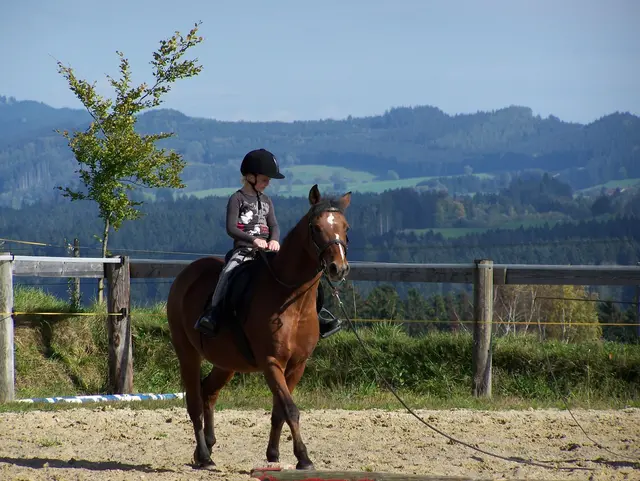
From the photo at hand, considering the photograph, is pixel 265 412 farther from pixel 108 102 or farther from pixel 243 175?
pixel 108 102

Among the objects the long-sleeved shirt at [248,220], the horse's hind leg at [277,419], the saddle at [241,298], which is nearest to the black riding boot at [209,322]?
the saddle at [241,298]

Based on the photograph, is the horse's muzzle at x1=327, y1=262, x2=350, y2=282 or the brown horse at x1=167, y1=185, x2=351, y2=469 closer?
the horse's muzzle at x1=327, y1=262, x2=350, y2=282

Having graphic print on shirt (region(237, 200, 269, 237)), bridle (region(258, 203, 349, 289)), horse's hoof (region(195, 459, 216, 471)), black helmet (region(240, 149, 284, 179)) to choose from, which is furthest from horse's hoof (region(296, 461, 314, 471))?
black helmet (region(240, 149, 284, 179))

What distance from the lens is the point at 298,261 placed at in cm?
707

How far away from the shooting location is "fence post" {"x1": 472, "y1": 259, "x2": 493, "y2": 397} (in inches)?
440

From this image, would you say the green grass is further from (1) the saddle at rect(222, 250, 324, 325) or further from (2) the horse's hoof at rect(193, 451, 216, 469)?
(1) the saddle at rect(222, 250, 324, 325)

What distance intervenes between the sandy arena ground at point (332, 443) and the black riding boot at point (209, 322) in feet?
3.68

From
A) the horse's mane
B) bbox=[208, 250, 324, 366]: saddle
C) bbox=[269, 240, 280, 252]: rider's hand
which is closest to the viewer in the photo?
the horse's mane

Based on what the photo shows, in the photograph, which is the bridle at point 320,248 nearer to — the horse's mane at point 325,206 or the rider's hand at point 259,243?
the horse's mane at point 325,206

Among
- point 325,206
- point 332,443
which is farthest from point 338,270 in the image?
point 332,443

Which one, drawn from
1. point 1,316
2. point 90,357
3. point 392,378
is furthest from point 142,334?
point 392,378

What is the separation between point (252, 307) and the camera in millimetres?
7262

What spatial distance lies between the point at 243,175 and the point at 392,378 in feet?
16.1

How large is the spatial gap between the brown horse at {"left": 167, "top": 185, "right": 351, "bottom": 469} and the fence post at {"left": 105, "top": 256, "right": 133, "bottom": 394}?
4.28 m
